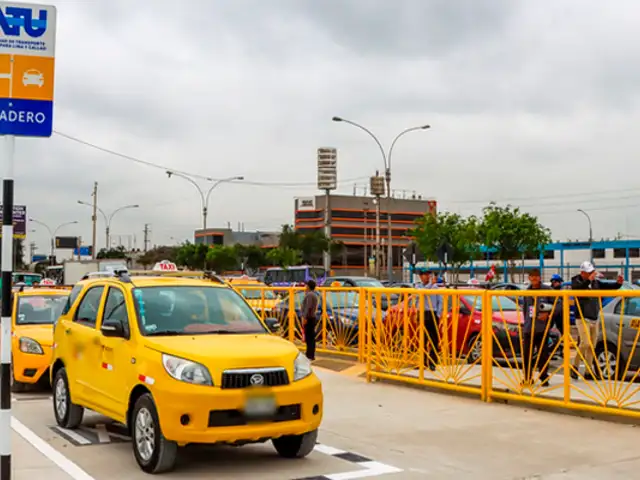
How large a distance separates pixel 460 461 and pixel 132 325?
349cm

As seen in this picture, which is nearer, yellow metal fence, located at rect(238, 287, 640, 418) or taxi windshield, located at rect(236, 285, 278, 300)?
yellow metal fence, located at rect(238, 287, 640, 418)

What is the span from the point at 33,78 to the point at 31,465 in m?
3.68

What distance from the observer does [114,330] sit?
7.54 m

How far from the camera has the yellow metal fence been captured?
31.7ft

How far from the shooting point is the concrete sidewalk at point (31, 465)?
6877 millimetres

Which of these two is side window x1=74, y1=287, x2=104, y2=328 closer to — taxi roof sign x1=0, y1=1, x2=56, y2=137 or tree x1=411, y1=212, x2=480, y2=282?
taxi roof sign x1=0, y1=1, x2=56, y2=137

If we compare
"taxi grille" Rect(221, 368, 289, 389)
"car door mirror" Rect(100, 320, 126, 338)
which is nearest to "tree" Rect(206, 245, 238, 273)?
"car door mirror" Rect(100, 320, 126, 338)

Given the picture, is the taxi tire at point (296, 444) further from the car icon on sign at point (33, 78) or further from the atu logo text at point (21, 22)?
the atu logo text at point (21, 22)

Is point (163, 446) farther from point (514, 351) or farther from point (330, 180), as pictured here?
point (330, 180)

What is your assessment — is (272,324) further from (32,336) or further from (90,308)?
(32,336)

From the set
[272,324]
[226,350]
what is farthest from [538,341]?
[226,350]

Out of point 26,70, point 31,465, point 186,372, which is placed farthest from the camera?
point 31,465

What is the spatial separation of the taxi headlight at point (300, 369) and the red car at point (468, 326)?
13.9 ft

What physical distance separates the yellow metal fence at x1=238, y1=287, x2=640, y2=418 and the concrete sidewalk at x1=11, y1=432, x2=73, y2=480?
6.01 meters
